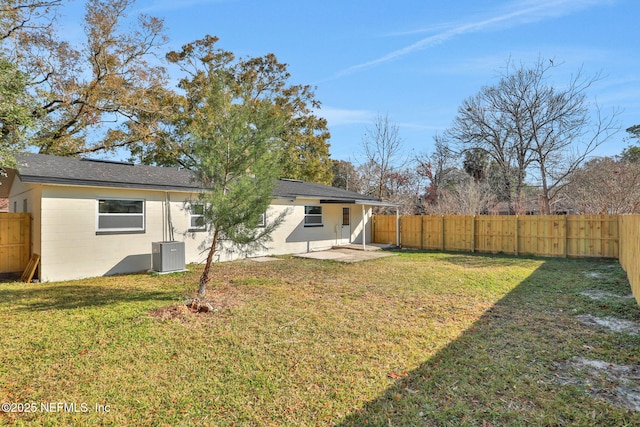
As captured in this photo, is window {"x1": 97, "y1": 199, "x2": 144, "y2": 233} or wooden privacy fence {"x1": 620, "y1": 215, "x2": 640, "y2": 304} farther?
window {"x1": 97, "y1": 199, "x2": 144, "y2": 233}

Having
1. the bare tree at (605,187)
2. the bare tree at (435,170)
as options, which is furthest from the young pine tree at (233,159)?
the bare tree at (435,170)

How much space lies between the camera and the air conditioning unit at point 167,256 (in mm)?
9312

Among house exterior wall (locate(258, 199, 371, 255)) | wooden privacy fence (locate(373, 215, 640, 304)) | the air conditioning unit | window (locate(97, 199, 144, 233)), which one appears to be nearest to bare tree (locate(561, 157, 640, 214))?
wooden privacy fence (locate(373, 215, 640, 304))

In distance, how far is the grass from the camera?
9.58 ft

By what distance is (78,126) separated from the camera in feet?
56.8

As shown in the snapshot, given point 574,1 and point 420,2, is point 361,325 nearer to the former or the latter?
point 420,2

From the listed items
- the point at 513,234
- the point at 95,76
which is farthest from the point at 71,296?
the point at 513,234

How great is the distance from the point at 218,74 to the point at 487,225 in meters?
13.0

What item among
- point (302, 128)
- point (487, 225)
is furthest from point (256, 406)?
point (302, 128)

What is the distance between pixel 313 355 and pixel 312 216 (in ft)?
37.4

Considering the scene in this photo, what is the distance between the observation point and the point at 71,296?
22.4 ft

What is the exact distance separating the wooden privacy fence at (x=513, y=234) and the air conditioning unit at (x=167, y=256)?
35.9ft

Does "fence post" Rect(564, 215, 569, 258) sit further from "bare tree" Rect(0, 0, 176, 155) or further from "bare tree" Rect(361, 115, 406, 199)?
"bare tree" Rect(0, 0, 176, 155)

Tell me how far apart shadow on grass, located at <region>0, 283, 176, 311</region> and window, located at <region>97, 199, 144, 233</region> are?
2010mm
